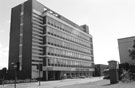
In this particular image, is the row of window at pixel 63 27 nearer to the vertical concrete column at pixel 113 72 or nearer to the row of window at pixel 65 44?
the row of window at pixel 65 44

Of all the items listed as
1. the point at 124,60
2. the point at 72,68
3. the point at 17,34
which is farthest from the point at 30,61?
the point at 124,60

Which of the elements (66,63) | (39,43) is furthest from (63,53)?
(39,43)

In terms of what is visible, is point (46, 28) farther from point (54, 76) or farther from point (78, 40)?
point (78, 40)

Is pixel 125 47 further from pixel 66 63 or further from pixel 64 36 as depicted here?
pixel 64 36

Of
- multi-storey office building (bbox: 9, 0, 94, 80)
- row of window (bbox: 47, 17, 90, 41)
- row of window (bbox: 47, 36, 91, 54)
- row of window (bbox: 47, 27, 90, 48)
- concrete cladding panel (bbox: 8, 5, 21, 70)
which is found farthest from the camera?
row of window (bbox: 47, 17, 90, 41)

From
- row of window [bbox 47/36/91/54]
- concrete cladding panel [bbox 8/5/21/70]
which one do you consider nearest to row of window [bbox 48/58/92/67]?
row of window [bbox 47/36/91/54]

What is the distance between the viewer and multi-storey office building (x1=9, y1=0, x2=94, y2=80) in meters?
49.2

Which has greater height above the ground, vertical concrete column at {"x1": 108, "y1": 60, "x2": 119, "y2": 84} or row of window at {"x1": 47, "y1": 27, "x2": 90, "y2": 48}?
row of window at {"x1": 47, "y1": 27, "x2": 90, "y2": 48}

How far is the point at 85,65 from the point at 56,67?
92.3ft

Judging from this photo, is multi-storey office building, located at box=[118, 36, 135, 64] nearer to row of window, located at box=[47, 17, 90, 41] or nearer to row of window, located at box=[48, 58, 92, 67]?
row of window, located at box=[48, 58, 92, 67]

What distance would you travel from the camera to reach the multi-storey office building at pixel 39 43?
161 feet

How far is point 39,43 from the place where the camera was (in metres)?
52.2

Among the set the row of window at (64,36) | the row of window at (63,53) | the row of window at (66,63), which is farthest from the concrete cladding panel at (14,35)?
the row of window at (66,63)

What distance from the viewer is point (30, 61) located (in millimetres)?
47344
